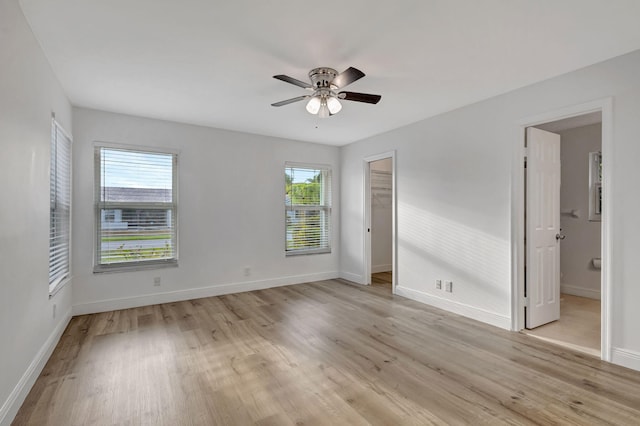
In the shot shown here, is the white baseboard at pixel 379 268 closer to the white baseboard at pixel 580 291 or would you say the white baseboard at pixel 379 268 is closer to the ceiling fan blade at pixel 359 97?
the white baseboard at pixel 580 291

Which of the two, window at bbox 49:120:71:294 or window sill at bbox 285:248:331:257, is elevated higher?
window at bbox 49:120:71:294

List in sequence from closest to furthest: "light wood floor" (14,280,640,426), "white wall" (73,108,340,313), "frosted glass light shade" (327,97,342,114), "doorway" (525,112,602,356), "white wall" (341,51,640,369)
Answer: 1. "light wood floor" (14,280,640,426)
2. "white wall" (341,51,640,369)
3. "frosted glass light shade" (327,97,342,114)
4. "doorway" (525,112,602,356)
5. "white wall" (73,108,340,313)

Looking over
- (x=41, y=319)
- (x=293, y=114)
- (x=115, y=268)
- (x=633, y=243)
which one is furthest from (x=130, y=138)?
(x=633, y=243)

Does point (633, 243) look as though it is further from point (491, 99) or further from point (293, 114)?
point (293, 114)

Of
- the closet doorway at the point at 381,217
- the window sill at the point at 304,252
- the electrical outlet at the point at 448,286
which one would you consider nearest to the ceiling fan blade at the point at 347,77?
the electrical outlet at the point at 448,286

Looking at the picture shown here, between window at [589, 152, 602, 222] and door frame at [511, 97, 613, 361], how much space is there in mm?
2225

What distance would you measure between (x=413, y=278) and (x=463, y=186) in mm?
1499

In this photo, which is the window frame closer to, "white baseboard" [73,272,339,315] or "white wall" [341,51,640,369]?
"white baseboard" [73,272,339,315]

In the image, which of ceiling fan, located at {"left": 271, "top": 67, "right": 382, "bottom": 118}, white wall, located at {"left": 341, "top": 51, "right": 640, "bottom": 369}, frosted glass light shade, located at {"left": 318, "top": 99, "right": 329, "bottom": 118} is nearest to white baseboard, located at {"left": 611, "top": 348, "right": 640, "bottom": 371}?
white wall, located at {"left": 341, "top": 51, "right": 640, "bottom": 369}

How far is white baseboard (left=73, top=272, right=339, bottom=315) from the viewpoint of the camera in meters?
3.86

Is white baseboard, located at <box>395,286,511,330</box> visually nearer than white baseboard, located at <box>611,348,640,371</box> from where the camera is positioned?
No

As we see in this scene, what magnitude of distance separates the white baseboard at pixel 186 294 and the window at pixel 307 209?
1.61 feet

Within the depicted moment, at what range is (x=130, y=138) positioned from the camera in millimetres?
4070

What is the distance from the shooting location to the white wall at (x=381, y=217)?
646cm
